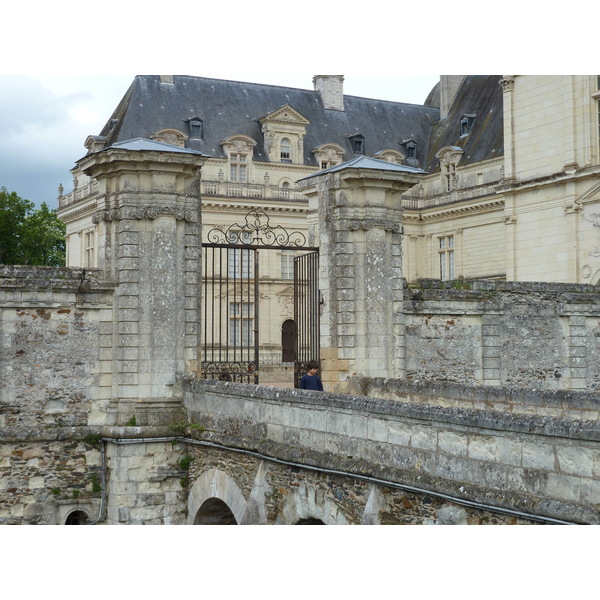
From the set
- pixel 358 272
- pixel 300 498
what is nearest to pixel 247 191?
pixel 358 272

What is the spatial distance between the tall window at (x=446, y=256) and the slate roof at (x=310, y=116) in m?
2.99

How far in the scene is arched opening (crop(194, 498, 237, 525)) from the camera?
33.2 feet

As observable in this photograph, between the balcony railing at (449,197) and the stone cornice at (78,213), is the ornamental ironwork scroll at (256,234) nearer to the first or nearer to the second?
the stone cornice at (78,213)

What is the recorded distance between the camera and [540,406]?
8.99 meters

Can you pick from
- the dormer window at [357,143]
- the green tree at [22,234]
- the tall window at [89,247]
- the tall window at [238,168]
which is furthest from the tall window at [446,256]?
the green tree at [22,234]

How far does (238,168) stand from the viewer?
34.0m

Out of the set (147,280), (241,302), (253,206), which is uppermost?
(253,206)

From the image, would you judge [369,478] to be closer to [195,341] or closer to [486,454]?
[486,454]

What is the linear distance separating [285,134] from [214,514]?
2603 cm

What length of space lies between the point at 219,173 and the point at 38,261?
40.2ft

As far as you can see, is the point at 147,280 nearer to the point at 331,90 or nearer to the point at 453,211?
the point at 453,211

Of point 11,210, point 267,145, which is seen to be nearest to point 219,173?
point 267,145

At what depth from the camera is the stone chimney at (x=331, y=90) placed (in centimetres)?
3725

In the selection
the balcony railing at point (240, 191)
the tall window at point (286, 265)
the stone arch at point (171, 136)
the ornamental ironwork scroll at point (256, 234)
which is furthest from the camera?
the stone arch at point (171, 136)
